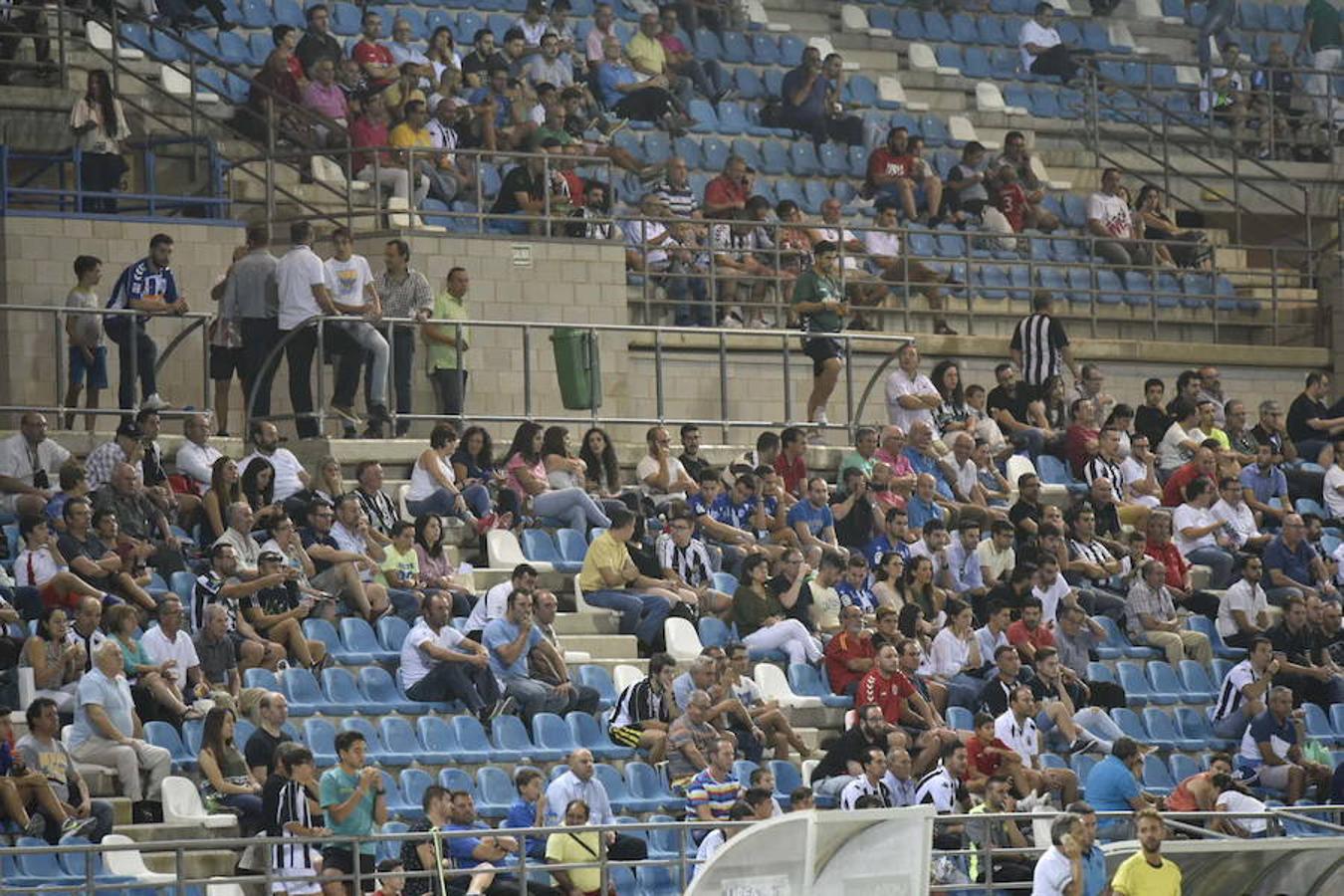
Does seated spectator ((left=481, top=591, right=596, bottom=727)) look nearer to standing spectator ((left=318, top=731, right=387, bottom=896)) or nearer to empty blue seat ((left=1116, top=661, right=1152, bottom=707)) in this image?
standing spectator ((left=318, top=731, right=387, bottom=896))

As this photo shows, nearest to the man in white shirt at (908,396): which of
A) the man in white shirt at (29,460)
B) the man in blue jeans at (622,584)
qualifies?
the man in blue jeans at (622,584)

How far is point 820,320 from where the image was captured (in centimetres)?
2488

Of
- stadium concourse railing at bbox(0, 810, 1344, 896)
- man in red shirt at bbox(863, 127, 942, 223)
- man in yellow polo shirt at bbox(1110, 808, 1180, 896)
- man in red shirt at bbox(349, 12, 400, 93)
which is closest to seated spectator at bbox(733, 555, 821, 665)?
stadium concourse railing at bbox(0, 810, 1344, 896)

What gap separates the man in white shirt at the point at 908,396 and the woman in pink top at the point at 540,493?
303 centimetres

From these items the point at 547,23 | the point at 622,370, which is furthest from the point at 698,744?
the point at 547,23

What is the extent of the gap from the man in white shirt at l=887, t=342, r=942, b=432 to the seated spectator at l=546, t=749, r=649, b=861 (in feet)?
20.8

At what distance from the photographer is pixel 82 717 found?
17750 mm

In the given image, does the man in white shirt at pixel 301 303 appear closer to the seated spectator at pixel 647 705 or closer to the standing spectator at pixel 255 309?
the standing spectator at pixel 255 309

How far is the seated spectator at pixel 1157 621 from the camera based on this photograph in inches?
907

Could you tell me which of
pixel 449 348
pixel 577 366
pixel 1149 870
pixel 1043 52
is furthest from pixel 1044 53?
pixel 1149 870

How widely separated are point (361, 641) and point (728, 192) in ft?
26.6

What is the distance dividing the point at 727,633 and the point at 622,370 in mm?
4051

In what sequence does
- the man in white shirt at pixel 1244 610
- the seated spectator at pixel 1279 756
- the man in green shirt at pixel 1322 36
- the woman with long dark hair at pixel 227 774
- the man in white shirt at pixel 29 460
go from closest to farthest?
the woman with long dark hair at pixel 227 774 < the man in white shirt at pixel 29 460 < the seated spectator at pixel 1279 756 < the man in white shirt at pixel 1244 610 < the man in green shirt at pixel 1322 36

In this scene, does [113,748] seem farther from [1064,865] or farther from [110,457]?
[1064,865]
